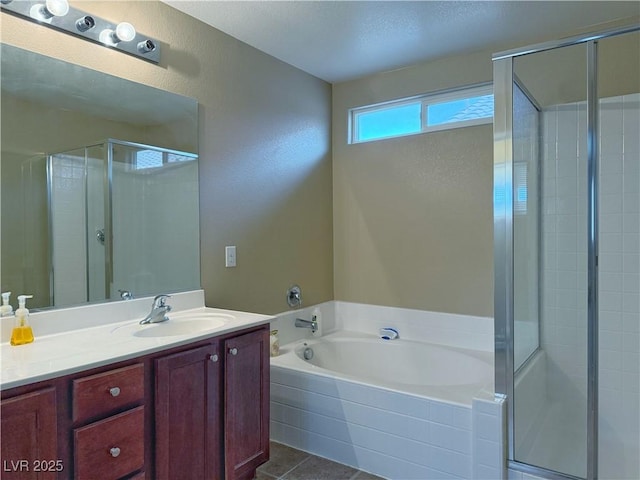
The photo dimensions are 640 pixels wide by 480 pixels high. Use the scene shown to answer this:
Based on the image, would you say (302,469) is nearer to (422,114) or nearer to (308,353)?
(308,353)

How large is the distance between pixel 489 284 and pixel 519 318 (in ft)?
2.26

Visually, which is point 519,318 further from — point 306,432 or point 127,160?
point 127,160

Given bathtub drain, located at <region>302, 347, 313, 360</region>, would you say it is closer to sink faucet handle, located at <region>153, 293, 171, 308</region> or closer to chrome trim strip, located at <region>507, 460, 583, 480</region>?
sink faucet handle, located at <region>153, 293, 171, 308</region>

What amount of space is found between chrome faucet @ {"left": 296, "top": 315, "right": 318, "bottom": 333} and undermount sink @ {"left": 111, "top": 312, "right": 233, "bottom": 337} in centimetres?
100

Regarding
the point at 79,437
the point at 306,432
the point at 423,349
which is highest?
the point at 79,437

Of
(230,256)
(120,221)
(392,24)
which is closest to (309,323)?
(230,256)

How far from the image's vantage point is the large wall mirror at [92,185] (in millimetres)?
1646

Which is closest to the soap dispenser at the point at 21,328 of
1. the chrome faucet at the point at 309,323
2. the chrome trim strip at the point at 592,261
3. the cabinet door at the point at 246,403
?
the cabinet door at the point at 246,403

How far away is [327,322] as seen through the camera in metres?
3.42

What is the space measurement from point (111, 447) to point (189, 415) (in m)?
0.32

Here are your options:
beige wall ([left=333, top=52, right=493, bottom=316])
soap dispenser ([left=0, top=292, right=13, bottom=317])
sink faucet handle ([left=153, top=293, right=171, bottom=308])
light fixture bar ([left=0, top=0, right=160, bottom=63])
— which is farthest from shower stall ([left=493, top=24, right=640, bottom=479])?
soap dispenser ([left=0, top=292, right=13, bottom=317])

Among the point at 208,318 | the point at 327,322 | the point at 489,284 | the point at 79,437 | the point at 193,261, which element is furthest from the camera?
the point at 327,322

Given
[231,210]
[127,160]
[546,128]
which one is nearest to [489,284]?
[546,128]

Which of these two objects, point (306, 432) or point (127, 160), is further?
point (306, 432)
